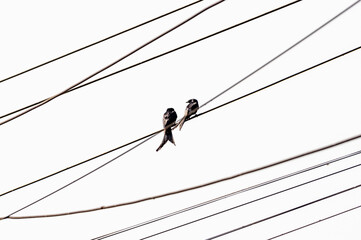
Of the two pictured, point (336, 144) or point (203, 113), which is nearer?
point (336, 144)

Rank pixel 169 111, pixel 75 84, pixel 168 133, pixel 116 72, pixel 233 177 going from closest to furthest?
pixel 233 177
pixel 75 84
pixel 116 72
pixel 168 133
pixel 169 111

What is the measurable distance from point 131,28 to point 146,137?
1077 millimetres

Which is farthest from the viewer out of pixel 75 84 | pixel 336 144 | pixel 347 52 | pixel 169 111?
pixel 169 111

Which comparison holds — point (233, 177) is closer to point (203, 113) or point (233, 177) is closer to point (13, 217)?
point (203, 113)

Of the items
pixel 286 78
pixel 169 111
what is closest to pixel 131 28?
pixel 286 78

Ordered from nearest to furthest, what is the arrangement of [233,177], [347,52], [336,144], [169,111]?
[336,144]
[233,177]
[347,52]
[169,111]

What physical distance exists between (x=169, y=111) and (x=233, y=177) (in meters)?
6.33

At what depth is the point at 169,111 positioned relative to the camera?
1105 centimetres

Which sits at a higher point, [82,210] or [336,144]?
[82,210]

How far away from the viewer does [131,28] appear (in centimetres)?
612

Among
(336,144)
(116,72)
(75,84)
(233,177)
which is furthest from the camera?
(116,72)

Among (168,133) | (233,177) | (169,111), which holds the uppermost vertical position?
(169,111)

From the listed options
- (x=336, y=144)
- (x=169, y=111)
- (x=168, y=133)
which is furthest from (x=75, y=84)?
(x=169, y=111)

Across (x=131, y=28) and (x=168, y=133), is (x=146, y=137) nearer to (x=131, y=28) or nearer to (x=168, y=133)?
(x=131, y=28)
